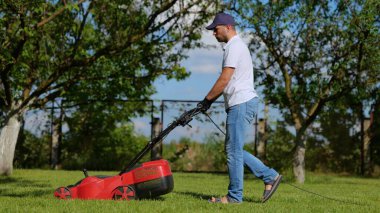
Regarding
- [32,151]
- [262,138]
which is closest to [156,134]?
[262,138]

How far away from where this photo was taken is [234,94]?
269 inches

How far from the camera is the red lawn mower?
6.93 meters

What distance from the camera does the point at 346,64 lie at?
12.3 metres

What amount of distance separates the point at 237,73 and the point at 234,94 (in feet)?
0.76

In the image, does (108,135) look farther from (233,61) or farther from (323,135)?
(233,61)

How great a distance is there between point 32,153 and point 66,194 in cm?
1296

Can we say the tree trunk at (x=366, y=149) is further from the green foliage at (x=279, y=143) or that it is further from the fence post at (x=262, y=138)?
the fence post at (x=262, y=138)

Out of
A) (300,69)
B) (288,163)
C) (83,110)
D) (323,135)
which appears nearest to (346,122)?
(323,135)

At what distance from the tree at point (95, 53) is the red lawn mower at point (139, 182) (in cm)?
669

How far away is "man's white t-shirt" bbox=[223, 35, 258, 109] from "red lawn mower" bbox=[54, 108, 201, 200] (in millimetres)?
416

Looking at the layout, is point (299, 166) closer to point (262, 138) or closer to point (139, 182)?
point (262, 138)

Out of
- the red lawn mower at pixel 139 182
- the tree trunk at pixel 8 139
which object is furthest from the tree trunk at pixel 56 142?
the red lawn mower at pixel 139 182

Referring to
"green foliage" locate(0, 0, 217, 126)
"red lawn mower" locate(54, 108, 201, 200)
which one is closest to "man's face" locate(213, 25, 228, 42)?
"red lawn mower" locate(54, 108, 201, 200)

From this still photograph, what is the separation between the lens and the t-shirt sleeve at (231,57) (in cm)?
675
